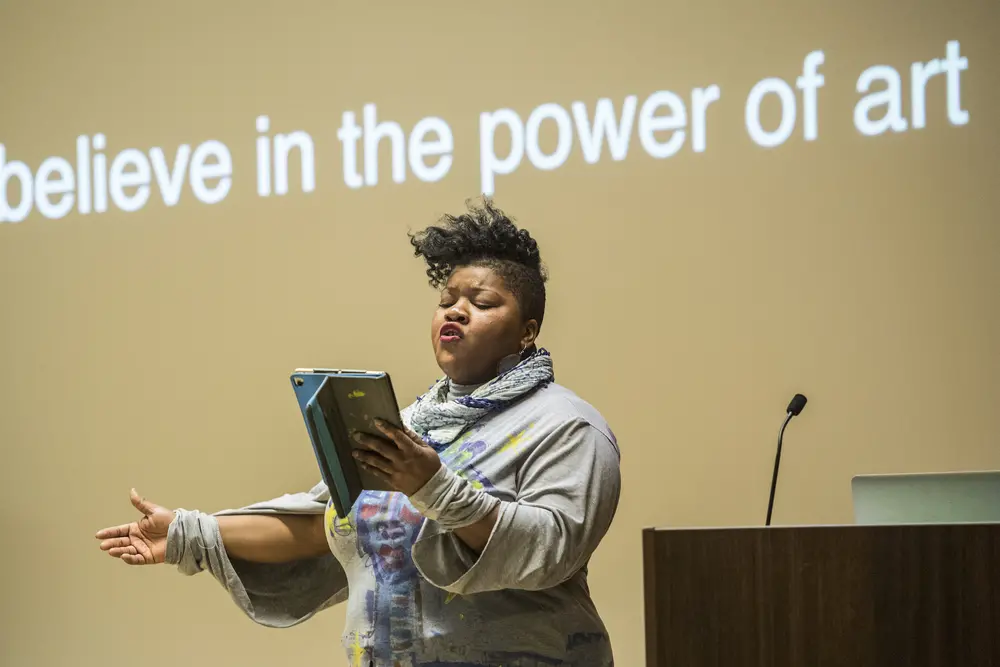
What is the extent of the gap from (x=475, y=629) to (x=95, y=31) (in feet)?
10.3

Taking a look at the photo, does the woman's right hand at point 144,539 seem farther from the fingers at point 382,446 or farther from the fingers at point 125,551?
the fingers at point 382,446

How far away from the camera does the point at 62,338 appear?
159 inches

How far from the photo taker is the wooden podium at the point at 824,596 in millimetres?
1425

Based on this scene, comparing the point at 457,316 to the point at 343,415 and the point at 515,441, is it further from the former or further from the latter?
the point at 343,415

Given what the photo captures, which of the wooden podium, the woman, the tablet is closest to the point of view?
the wooden podium

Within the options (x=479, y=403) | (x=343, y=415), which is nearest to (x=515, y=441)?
(x=479, y=403)

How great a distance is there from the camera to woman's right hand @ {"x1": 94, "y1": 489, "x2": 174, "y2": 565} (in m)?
2.09

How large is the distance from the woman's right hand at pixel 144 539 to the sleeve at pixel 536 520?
1.98 ft

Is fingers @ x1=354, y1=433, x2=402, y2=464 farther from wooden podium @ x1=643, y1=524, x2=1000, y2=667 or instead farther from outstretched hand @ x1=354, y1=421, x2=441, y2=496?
wooden podium @ x1=643, y1=524, x2=1000, y2=667

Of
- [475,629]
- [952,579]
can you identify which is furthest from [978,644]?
[475,629]

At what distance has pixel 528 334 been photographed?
6.82 feet

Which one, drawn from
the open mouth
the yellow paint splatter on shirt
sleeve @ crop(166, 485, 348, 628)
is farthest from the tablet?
sleeve @ crop(166, 485, 348, 628)

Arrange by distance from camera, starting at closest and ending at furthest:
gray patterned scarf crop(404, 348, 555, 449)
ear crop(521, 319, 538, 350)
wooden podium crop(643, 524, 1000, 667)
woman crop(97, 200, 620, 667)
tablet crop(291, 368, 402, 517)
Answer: wooden podium crop(643, 524, 1000, 667)
tablet crop(291, 368, 402, 517)
woman crop(97, 200, 620, 667)
gray patterned scarf crop(404, 348, 555, 449)
ear crop(521, 319, 538, 350)

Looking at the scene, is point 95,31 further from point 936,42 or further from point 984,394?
point 984,394
